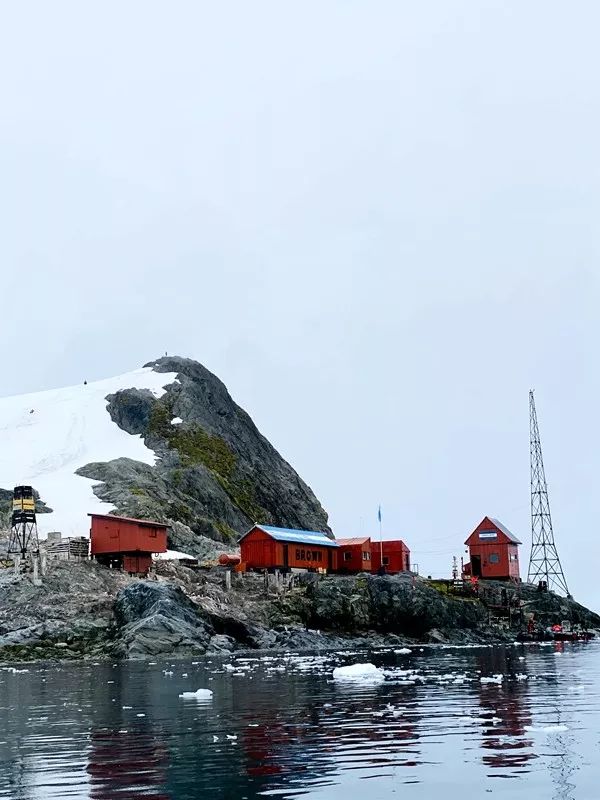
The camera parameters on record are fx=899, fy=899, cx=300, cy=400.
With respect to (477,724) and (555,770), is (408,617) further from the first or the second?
(555,770)

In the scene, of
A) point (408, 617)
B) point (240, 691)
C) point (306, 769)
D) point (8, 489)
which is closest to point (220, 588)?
point (408, 617)

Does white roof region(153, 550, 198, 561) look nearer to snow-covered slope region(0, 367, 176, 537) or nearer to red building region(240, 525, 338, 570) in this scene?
red building region(240, 525, 338, 570)

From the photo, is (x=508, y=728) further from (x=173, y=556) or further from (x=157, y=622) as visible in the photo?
(x=173, y=556)

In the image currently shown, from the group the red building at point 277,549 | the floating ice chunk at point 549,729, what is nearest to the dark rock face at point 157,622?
the red building at point 277,549

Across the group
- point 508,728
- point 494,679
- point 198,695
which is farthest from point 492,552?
point 508,728

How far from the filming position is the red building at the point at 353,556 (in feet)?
350

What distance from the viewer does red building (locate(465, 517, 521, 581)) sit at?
116938 mm

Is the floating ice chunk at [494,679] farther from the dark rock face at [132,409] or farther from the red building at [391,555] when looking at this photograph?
the dark rock face at [132,409]

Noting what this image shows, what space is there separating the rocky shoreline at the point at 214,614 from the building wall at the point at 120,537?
2804 mm

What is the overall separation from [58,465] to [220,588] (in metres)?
42.6

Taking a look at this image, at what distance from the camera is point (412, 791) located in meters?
16.8

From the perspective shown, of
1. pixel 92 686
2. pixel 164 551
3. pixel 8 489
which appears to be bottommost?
pixel 92 686

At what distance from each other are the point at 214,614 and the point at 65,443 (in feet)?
A: 191

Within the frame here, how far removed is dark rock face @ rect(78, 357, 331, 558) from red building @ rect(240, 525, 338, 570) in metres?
6.45
